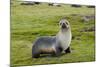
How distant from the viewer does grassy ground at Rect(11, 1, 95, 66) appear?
6.82ft

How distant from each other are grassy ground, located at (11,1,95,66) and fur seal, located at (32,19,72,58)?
0.05 metres

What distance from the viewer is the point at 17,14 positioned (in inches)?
81.8

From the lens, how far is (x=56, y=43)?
88.4 inches

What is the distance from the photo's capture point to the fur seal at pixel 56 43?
85.6 inches

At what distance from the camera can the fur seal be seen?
217 centimetres

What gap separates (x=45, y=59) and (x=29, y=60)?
184 millimetres

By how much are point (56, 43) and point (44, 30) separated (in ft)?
0.68

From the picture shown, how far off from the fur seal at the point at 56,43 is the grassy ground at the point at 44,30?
0.05m

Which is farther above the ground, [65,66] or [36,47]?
[36,47]
